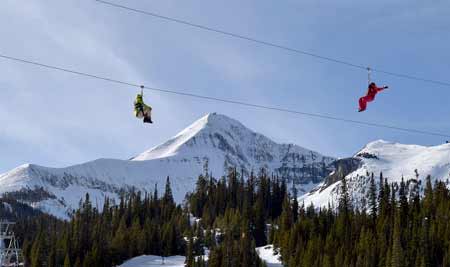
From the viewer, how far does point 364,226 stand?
143 metres

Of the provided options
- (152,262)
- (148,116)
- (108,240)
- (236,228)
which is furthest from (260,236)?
(148,116)

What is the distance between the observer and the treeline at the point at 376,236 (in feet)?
407

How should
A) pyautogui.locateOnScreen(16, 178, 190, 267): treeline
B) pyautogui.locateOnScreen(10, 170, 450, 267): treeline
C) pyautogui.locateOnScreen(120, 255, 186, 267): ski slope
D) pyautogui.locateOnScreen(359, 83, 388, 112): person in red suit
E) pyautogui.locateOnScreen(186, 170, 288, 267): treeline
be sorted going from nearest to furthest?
pyautogui.locateOnScreen(359, 83, 388, 112): person in red suit → pyautogui.locateOnScreen(10, 170, 450, 267): treeline → pyautogui.locateOnScreen(186, 170, 288, 267): treeline → pyautogui.locateOnScreen(16, 178, 190, 267): treeline → pyautogui.locateOnScreen(120, 255, 186, 267): ski slope

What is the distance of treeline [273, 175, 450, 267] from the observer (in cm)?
12400

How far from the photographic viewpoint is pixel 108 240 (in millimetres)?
158125

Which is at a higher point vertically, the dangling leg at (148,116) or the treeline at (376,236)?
the dangling leg at (148,116)

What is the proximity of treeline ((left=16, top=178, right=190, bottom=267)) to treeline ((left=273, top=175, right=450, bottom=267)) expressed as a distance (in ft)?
89.7

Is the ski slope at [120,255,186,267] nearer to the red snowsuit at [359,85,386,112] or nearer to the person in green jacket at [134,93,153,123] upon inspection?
the person in green jacket at [134,93,153,123]

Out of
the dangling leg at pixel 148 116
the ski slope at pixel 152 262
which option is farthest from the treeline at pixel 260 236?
the dangling leg at pixel 148 116

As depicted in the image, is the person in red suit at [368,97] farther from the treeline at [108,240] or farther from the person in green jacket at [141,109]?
the treeline at [108,240]

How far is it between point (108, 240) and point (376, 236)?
210 ft

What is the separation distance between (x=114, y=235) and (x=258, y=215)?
38985mm

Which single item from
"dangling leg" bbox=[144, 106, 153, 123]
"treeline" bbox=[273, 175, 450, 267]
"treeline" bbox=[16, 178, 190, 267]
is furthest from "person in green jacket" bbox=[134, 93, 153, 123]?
"treeline" bbox=[16, 178, 190, 267]

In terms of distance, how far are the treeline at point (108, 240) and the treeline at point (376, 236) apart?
27.3 metres
